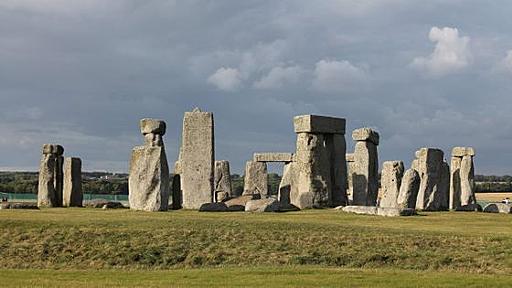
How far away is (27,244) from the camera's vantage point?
73.4 feet

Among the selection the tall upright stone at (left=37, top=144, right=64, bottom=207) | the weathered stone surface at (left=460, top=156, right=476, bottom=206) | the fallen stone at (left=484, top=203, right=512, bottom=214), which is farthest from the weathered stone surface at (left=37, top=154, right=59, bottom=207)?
the weathered stone surface at (left=460, top=156, right=476, bottom=206)

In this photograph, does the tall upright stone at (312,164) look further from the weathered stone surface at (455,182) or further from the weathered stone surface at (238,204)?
the weathered stone surface at (455,182)

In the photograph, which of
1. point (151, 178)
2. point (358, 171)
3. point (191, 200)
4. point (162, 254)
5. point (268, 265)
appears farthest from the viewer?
point (358, 171)

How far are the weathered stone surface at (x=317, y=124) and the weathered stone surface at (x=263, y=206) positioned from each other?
15.6 feet

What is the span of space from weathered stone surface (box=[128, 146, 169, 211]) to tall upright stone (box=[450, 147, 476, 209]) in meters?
16.3

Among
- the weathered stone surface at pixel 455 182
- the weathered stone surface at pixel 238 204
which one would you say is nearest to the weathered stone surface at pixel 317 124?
the weathered stone surface at pixel 238 204

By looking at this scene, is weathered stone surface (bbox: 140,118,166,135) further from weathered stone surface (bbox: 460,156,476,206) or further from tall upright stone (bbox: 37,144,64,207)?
weathered stone surface (bbox: 460,156,476,206)

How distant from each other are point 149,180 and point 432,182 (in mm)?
12737

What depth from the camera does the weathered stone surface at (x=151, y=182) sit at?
30766mm

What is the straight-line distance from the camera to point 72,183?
36.8 metres

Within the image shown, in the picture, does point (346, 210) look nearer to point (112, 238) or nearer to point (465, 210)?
point (465, 210)

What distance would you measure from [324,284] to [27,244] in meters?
9.79

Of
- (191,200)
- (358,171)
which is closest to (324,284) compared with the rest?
(191,200)

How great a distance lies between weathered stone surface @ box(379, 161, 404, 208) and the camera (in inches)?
1433
